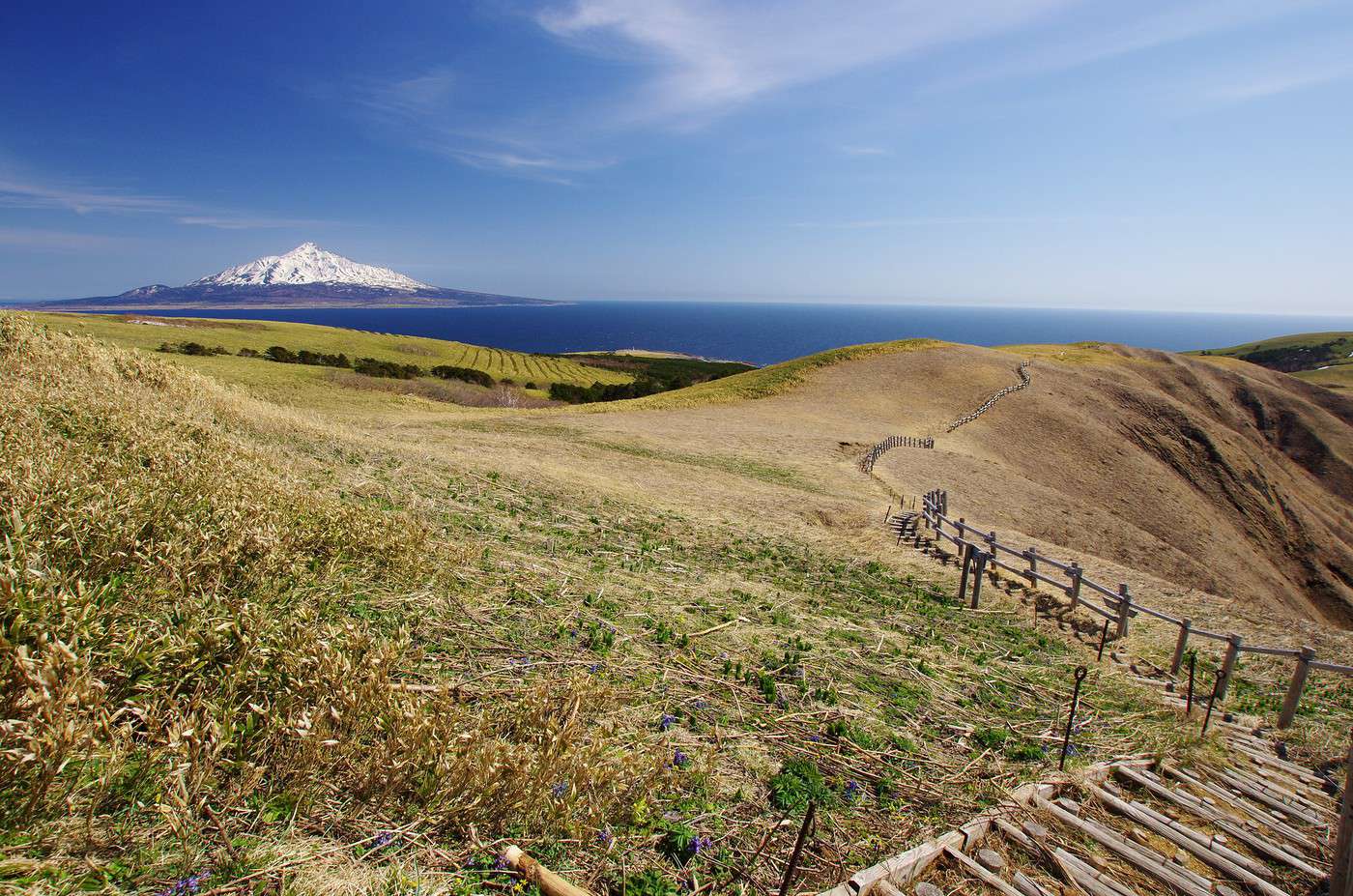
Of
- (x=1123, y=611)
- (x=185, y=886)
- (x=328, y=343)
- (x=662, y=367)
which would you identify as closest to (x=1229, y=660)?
(x=1123, y=611)

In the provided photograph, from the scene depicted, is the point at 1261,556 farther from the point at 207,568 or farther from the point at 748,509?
the point at 207,568

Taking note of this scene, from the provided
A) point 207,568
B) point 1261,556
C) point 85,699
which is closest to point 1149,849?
point 85,699

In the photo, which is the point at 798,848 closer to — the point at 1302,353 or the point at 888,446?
the point at 888,446

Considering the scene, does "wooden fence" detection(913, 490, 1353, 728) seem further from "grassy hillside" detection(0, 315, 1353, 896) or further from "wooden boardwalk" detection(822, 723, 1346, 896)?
"wooden boardwalk" detection(822, 723, 1346, 896)

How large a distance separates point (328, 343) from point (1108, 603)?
86843 millimetres

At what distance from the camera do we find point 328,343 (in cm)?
7700

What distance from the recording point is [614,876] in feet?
12.9

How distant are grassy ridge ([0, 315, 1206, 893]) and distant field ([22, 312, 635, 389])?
45.6 metres

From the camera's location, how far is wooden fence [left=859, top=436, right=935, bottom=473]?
29320mm

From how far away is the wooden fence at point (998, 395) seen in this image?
4175 cm

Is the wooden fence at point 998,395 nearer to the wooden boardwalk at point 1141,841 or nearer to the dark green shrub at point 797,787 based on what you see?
the wooden boardwalk at point 1141,841

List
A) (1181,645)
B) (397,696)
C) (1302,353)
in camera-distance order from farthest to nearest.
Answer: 1. (1302,353)
2. (1181,645)
3. (397,696)

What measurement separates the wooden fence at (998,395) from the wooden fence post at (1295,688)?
32.3m

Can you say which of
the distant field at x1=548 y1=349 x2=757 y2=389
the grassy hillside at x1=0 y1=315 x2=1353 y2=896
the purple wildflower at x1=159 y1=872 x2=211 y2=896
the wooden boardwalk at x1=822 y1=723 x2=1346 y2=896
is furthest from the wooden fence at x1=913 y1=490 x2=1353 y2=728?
the distant field at x1=548 y1=349 x2=757 y2=389
